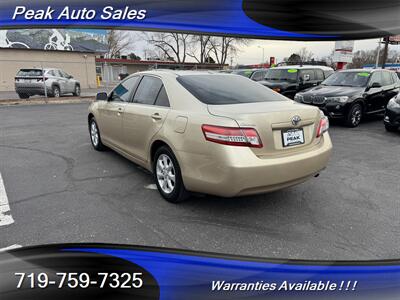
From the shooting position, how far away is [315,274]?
97.5 inches

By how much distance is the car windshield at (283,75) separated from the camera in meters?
12.2

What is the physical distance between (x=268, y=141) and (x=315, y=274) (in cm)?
123

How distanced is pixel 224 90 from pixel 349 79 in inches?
290

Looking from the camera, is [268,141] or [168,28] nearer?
[268,141]

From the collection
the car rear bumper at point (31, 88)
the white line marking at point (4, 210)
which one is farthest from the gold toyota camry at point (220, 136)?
the car rear bumper at point (31, 88)

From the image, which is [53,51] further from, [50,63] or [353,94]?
[353,94]

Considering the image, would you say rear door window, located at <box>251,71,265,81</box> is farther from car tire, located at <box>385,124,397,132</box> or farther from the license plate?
the license plate

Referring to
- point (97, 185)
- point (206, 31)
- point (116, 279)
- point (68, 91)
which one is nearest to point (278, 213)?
point (116, 279)

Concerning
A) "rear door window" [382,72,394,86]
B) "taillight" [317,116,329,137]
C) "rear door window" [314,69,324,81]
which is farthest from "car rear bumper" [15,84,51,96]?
"taillight" [317,116,329,137]

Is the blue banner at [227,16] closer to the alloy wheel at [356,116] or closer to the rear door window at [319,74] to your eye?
the alloy wheel at [356,116]

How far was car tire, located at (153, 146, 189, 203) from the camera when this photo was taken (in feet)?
11.1

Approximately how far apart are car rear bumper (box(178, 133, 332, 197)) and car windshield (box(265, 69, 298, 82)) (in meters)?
9.66

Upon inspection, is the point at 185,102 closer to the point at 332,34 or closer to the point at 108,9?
the point at 108,9

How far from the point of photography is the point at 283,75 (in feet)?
41.0
